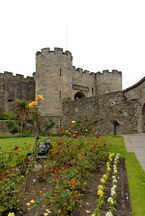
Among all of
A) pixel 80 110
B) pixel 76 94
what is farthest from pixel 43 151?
pixel 76 94

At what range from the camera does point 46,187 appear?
5254mm

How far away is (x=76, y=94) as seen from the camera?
102 feet

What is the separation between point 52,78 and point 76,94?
667cm

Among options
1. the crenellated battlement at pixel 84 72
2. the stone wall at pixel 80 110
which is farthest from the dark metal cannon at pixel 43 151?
the crenellated battlement at pixel 84 72

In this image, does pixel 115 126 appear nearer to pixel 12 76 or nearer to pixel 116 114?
pixel 116 114

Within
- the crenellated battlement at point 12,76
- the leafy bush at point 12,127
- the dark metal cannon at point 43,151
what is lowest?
the dark metal cannon at point 43,151

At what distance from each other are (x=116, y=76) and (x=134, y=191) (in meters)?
29.0

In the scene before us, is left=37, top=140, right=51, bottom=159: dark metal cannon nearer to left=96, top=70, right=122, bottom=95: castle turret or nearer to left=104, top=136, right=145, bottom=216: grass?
left=104, top=136, right=145, bottom=216: grass

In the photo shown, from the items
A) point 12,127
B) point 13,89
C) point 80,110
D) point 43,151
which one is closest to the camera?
point 43,151

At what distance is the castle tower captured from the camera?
968 inches

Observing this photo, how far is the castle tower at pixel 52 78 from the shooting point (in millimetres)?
24578

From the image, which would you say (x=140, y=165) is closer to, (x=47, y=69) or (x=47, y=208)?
(x=47, y=208)

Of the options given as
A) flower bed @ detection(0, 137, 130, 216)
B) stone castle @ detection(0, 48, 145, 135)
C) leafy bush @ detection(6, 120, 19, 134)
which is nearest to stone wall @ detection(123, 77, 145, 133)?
stone castle @ detection(0, 48, 145, 135)

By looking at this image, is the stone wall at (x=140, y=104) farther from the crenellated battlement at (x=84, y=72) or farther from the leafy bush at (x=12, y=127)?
the crenellated battlement at (x=84, y=72)
